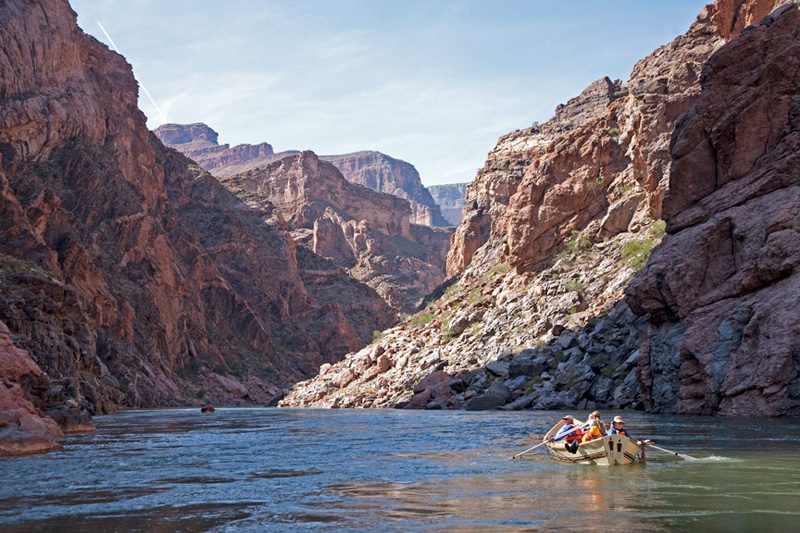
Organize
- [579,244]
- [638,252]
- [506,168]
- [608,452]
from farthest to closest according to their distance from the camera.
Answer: [506,168], [579,244], [638,252], [608,452]

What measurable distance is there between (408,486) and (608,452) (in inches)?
249

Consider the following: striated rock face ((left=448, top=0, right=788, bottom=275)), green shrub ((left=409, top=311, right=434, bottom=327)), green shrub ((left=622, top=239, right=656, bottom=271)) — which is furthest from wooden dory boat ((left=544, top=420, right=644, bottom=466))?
green shrub ((left=409, top=311, right=434, bottom=327))

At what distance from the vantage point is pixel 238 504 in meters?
16.2

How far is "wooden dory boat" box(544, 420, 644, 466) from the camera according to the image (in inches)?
835

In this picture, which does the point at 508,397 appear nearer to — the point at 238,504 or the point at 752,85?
the point at 752,85

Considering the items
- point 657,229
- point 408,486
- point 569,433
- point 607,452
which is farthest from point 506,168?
point 408,486

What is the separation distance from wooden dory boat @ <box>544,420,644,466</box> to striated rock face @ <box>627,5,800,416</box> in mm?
12387

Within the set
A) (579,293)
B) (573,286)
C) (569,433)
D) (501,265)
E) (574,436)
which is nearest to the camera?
(574,436)

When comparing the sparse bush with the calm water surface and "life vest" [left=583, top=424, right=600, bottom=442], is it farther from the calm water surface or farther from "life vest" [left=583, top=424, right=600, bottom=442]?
"life vest" [left=583, top=424, right=600, bottom=442]

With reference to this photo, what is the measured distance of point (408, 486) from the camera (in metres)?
18.6

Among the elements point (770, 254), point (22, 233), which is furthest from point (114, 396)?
point (770, 254)

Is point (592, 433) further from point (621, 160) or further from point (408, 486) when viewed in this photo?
point (621, 160)

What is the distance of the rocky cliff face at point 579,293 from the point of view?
42562 mm

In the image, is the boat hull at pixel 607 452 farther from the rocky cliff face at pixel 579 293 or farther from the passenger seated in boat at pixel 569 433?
the rocky cliff face at pixel 579 293
